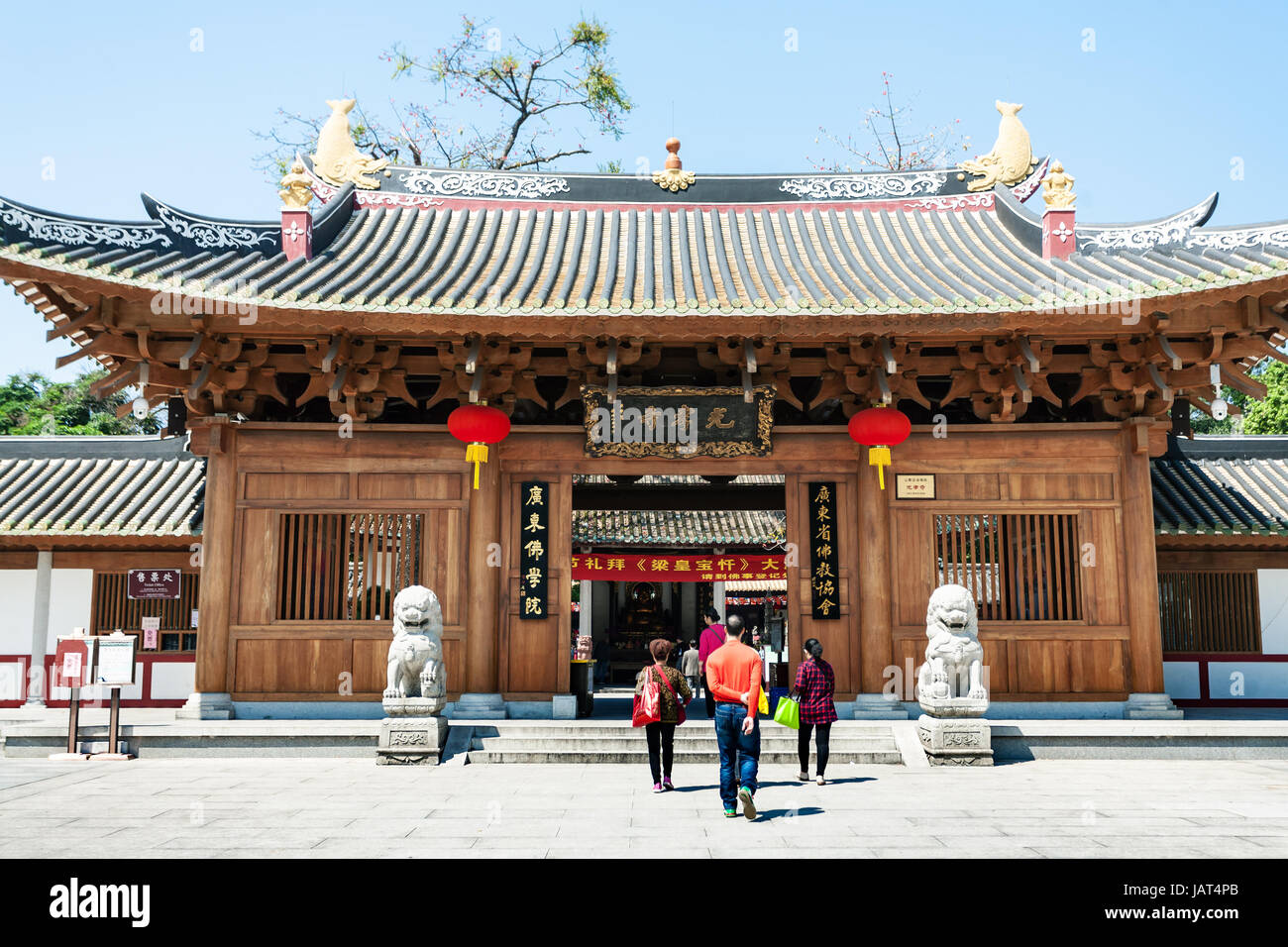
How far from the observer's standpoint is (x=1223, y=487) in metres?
13.8

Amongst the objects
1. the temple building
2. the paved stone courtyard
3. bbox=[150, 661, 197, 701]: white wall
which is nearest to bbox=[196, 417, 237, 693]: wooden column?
the temple building

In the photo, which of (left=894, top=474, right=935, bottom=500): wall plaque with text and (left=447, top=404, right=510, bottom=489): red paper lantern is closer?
(left=447, top=404, right=510, bottom=489): red paper lantern

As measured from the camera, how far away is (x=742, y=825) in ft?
21.2

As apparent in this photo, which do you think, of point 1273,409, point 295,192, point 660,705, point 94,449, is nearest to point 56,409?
point 94,449

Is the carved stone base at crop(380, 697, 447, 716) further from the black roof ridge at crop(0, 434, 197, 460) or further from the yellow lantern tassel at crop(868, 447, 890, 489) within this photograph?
the black roof ridge at crop(0, 434, 197, 460)

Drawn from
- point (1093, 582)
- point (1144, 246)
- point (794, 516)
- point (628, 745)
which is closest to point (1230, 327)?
point (1144, 246)

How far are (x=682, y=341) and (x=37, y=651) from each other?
36.1 feet

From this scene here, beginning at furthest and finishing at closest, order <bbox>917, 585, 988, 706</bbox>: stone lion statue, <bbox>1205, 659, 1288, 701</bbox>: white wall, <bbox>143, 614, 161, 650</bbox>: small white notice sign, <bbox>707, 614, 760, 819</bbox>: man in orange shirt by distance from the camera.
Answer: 1. <bbox>143, 614, 161, 650</bbox>: small white notice sign
2. <bbox>1205, 659, 1288, 701</bbox>: white wall
3. <bbox>917, 585, 988, 706</bbox>: stone lion statue
4. <bbox>707, 614, 760, 819</bbox>: man in orange shirt

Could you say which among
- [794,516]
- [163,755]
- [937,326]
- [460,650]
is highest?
[937,326]

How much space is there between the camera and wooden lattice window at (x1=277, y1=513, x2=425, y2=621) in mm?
11047

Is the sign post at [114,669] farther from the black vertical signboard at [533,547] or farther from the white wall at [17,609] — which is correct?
the white wall at [17,609]

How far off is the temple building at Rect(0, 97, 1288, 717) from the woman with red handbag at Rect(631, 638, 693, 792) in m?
3.23

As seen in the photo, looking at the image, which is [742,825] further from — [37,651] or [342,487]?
[37,651]

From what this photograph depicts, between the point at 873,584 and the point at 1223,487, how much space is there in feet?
21.6
